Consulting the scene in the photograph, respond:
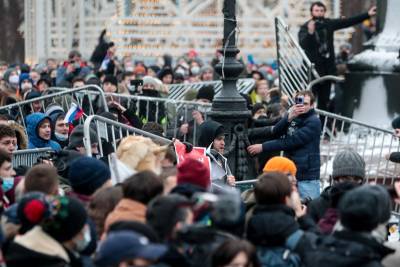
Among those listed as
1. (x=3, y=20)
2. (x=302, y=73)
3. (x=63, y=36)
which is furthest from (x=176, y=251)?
(x=3, y=20)

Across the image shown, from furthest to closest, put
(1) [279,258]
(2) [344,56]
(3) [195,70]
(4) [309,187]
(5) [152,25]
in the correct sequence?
(5) [152,25]
(2) [344,56]
(3) [195,70]
(4) [309,187]
(1) [279,258]

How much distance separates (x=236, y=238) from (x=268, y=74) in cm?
2190

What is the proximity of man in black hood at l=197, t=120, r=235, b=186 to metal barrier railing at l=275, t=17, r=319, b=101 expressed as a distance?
6112mm

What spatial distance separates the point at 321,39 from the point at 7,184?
38.6 ft

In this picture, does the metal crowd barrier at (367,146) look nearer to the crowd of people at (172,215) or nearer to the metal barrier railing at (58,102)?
the metal barrier railing at (58,102)

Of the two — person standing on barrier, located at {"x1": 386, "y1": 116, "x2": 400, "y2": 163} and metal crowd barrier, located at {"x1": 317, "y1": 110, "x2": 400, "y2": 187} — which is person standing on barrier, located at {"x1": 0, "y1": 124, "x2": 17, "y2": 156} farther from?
metal crowd barrier, located at {"x1": 317, "y1": 110, "x2": 400, "y2": 187}

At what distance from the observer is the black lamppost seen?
15.7 meters

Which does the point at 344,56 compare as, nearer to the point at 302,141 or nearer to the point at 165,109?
the point at 165,109

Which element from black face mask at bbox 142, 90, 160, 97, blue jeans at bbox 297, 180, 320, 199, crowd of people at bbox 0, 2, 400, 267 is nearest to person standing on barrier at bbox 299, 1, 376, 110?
black face mask at bbox 142, 90, 160, 97

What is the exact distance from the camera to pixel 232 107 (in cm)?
1606

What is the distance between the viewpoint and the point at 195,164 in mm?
9312

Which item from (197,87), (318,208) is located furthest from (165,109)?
(318,208)

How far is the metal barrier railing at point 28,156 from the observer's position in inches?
541

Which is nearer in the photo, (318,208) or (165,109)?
(318,208)
